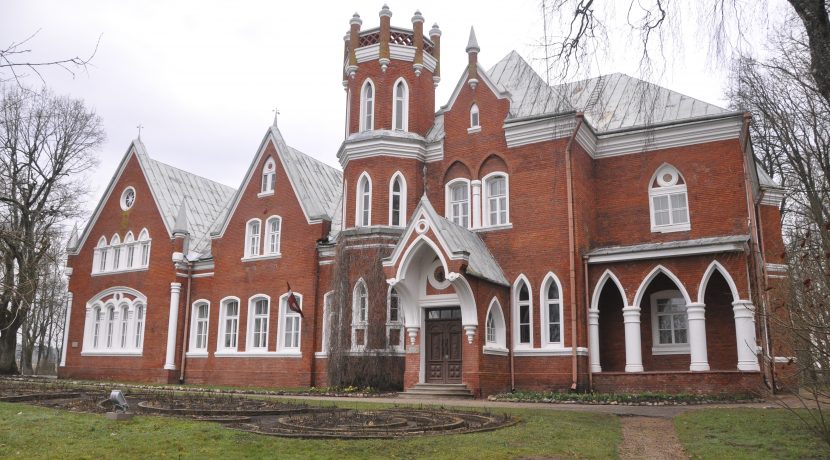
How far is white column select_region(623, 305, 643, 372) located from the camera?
21125 mm

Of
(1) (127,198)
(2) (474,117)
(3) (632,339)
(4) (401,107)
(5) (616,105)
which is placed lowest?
(3) (632,339)

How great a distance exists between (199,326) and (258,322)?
3406mm

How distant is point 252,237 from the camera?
2919 centimetres

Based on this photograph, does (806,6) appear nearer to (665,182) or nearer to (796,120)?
(796,120)

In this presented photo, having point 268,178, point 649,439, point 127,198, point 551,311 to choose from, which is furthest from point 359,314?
point 127,198

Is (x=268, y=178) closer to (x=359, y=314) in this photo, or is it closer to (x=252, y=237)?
(x=252, y=237)

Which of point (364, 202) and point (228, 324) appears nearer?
point (364, 202)

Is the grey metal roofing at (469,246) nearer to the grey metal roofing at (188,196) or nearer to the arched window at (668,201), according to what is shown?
the arched window at (668,201)

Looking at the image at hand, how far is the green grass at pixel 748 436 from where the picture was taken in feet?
31.1

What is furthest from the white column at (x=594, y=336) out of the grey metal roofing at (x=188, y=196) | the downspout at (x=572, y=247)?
the grey metal roofing at (x=188, y=196)

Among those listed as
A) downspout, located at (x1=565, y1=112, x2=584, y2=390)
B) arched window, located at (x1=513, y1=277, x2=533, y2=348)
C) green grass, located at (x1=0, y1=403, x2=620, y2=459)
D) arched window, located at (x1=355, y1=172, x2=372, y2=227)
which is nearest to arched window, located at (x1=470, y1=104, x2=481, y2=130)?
downspout, located at (x1=565, y1=112, x2=584, y2=390)

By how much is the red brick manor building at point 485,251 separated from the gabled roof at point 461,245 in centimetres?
8

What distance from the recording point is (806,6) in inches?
384

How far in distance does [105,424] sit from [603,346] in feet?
54.3
